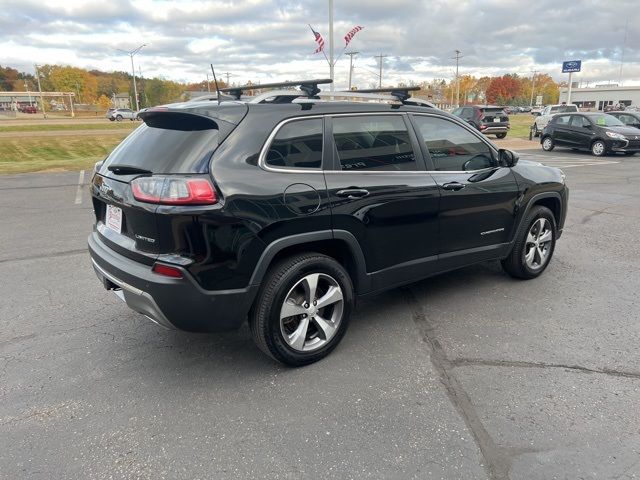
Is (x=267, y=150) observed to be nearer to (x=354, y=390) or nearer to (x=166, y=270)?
(x=166, y=270)

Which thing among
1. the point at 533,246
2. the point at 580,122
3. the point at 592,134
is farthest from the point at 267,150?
the point at 580,122

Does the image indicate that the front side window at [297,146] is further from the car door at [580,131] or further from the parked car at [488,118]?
the parked car at [488,118]

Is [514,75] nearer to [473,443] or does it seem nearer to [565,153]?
[565,153]

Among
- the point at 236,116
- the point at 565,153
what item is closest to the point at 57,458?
the point at 236,116

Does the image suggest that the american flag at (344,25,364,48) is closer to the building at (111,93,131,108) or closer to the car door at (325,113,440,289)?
the car door at (325,113,440,289)

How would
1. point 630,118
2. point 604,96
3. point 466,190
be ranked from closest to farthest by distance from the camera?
point 466,190, point 630,118, point 604,96

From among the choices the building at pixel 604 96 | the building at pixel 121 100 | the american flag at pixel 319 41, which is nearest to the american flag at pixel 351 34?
the american flag at pixel 319 41

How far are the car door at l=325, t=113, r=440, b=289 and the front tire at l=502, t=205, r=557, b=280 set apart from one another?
1.22 m

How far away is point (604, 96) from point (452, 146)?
115131mm

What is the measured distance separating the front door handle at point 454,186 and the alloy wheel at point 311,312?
1.30 m

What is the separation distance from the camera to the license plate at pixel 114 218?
320 cm

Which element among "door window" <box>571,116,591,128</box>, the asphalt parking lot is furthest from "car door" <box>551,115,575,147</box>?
the asphalt parking lot

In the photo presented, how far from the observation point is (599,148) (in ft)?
60.1

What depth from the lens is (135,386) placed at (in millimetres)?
3125
